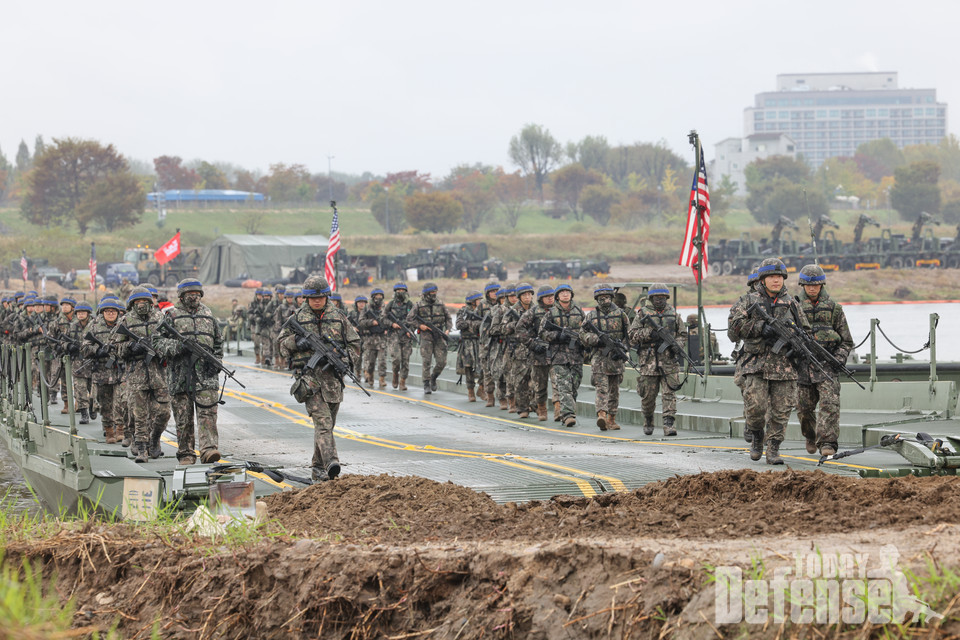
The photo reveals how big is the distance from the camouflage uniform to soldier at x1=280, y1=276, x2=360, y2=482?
5.92 meters

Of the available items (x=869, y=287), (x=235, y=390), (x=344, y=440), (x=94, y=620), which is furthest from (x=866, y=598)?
(x=869, y=287)

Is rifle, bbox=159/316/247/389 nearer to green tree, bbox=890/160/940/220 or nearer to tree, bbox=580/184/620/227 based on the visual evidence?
tree, bbox=580/184/620/227

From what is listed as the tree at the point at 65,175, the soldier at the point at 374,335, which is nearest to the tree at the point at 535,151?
the tree at the point at 65,175

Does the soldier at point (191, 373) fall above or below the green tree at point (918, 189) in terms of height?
below

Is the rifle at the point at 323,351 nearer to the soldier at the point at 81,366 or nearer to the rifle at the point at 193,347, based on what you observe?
the rifle at the point at 193,347

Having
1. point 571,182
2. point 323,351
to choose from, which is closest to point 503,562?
point 323,351

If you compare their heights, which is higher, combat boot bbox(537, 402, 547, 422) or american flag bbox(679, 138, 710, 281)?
american flag bbox(679, 138, 710, 281)

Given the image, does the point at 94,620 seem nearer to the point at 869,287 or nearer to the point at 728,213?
the point at 869,287

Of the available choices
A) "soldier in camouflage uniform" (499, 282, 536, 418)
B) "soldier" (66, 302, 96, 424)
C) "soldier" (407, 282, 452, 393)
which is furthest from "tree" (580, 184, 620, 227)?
"soldier" (66, 302, 96, 424)

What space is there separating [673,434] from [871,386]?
9.13 feet

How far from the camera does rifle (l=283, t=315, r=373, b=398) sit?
12.2 meters

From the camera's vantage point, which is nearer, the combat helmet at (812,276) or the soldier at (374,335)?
the combat helmet at (812,276)

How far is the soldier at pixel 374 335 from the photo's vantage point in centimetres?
2628

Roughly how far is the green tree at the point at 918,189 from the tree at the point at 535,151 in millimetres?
45501
